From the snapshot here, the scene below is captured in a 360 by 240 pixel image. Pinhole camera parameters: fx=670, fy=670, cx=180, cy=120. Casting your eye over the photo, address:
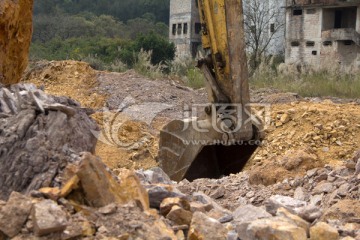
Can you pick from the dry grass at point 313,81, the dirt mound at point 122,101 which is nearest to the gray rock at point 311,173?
the dirt mound at point 122,101

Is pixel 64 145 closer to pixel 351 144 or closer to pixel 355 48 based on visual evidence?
pixel 351 144

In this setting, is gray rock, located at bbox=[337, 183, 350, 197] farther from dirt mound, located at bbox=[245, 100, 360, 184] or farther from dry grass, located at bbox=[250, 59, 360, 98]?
dry grass, located at bbox=[250, 59, 360, 98]

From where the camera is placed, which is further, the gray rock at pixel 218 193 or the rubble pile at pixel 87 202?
the gray rock at pixel 218 193

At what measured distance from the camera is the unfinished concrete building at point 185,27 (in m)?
32.1

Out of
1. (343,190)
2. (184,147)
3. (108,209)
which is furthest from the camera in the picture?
(184,147)

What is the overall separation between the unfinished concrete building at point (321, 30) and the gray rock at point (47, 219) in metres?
23.4

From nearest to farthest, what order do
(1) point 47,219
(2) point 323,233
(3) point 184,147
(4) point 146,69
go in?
(1) point 47,219 → (2) point 323,233 → (3) point 184,147 → (4) point 146,69

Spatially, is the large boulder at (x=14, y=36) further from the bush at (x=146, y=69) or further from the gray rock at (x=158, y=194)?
the bush at (x=146, y=69)

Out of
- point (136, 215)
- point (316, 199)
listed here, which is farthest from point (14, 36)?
point (136, 215)

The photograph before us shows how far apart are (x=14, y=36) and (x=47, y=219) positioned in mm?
3774

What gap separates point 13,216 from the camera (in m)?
3.15

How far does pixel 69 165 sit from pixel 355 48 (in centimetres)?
2364

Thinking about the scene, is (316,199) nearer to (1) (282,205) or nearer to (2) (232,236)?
(1) (282,205)

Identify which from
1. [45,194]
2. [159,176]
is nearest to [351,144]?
[159,176]
